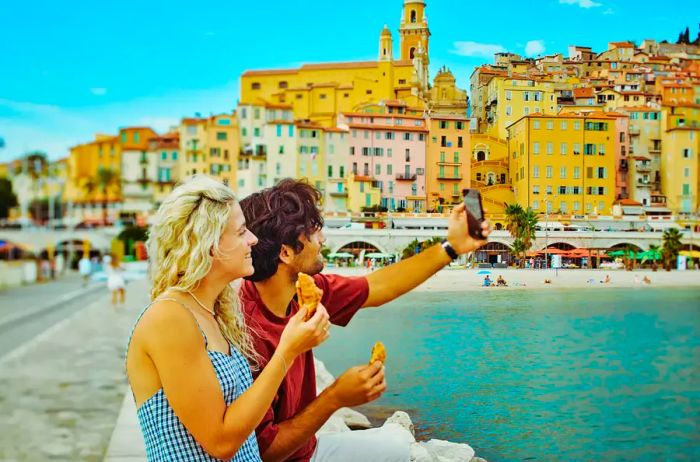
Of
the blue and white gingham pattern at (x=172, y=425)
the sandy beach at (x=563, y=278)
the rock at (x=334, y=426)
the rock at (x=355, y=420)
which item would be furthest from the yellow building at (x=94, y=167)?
the blue and white gingham pattern at (x=172, y=425)

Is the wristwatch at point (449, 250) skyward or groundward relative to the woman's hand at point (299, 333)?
skyward

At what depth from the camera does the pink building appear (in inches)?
180

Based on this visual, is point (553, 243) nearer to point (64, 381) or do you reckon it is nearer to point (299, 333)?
point (299, 333)

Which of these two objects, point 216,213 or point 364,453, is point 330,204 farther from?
point 216,213

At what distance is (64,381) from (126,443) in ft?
11.1

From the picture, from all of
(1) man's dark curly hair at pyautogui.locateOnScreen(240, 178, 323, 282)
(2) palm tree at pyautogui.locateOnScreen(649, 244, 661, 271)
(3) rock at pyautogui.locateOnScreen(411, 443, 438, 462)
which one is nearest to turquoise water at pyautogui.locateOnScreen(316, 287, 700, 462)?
(2) palm tree at pyautogui.locateOnScreen(649, 244, 661, 271)

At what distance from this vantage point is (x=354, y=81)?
5449 mm

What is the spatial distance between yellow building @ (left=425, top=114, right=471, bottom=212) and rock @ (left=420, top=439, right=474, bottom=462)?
46.2 inches

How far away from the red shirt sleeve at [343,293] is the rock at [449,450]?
4.73 feet

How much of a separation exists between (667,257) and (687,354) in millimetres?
628

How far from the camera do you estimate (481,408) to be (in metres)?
4.20

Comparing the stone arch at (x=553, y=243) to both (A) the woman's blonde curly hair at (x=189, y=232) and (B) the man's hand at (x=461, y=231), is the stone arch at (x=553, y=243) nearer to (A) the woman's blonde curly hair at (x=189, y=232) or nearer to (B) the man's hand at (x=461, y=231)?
(B) the man's hand at (x=461, y=231)

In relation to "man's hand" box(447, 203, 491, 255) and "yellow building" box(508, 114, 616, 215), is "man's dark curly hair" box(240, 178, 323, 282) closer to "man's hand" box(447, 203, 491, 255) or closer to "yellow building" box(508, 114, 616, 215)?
"man's hand" box(447, 203, 491, 255)

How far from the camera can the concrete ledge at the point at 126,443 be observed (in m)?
4.59
